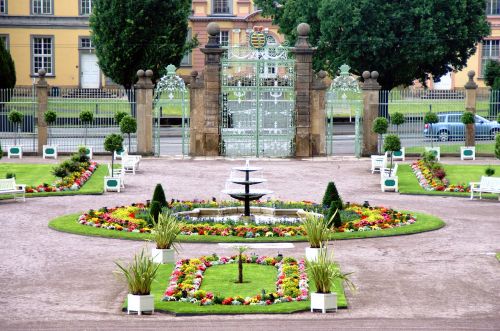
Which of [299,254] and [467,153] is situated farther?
[467,153]

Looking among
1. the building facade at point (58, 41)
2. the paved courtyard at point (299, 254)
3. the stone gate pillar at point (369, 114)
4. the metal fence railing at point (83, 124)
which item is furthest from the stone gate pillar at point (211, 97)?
the building facade at point (58, 41)

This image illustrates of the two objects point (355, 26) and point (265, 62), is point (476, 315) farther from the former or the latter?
point (355, 26)

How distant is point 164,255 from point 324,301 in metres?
4.97

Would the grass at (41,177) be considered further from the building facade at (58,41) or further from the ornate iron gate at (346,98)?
the building facade at (58,41)

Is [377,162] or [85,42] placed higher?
[85,42]

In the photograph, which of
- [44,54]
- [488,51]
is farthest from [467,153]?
[44,54]

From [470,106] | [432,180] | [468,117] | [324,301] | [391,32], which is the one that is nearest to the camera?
[324,301]

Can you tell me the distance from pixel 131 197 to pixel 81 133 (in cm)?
1948

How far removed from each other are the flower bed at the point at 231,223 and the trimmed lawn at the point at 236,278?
12.4ft

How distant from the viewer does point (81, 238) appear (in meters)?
26.2

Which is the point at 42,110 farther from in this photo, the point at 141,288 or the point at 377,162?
the point at 141,288

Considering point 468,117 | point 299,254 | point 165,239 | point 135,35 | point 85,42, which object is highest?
point 85,42

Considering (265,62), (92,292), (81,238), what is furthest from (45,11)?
(92,292)

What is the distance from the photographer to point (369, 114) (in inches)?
1834
